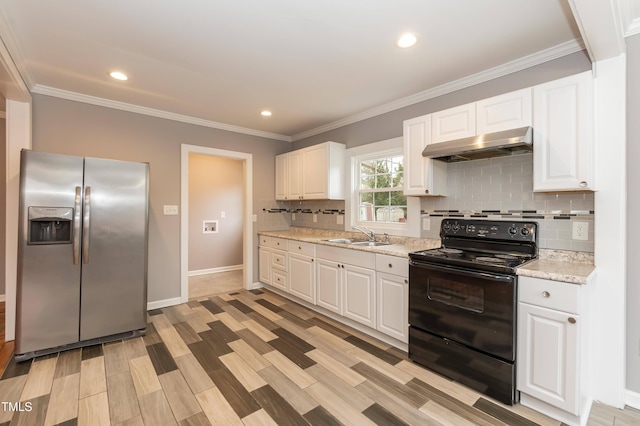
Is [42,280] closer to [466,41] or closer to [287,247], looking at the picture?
[287,247]

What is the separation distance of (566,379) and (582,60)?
214cm

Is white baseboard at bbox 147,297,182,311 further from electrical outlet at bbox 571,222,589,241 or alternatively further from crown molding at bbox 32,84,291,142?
electrical outlet at bbox 571,222,589,241

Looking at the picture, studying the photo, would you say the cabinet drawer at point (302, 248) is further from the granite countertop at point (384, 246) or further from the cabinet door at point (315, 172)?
the cabinet door at point (315, 172)

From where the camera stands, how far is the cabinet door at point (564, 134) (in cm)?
189

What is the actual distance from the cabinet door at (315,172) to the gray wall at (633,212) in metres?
2.71

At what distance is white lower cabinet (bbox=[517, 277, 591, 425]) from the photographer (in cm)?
167

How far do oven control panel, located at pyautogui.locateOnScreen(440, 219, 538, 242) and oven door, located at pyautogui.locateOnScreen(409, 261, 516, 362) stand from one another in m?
0.62

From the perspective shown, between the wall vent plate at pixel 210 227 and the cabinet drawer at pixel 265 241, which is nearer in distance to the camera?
the cabinet drawer at pixel 265 241

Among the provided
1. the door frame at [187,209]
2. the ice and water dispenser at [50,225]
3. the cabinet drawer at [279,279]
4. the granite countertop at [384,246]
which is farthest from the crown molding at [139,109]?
the cabinet drawer at [279,279]

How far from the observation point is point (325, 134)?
171 inches

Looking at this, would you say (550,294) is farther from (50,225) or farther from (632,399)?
(50,225)

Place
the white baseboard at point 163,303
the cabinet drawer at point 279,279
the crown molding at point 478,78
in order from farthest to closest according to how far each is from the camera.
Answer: the cabinet drawer at point 279,279 → the white baseboard at point 163,303 → the crown molding at point 478,78

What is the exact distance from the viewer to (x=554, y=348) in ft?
5.68

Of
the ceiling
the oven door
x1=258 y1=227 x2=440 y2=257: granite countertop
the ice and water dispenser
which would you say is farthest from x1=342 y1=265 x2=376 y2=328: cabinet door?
the ice and water dispenser
